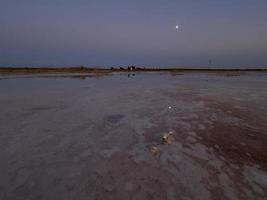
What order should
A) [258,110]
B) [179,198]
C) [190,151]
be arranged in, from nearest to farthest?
[179,198] < [190,151] < [258,110]

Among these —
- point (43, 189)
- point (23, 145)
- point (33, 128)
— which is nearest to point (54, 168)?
point (43, 189)

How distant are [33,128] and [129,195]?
4.09 meters

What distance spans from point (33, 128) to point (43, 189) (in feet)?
10.7

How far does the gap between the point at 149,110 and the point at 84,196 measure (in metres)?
5.95

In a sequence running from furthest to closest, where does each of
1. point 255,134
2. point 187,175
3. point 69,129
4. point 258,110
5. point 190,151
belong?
point 258,110 < point 69,129 < point 255,134 < point 190,151 < point 187,175

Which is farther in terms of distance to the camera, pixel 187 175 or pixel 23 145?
pixel 23 145

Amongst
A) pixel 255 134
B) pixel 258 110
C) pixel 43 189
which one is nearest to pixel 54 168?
pixel 43 189

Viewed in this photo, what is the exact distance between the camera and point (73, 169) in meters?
3.71

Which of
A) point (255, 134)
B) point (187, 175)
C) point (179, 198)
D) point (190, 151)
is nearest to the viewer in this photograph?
point (179, 198)

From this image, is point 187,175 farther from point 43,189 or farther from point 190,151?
point 43,189

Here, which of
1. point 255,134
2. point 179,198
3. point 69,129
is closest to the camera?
point 179,198

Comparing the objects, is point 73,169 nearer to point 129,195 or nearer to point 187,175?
point 129,195

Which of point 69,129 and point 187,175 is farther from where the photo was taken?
point 69,129

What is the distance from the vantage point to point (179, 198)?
2943 mm
